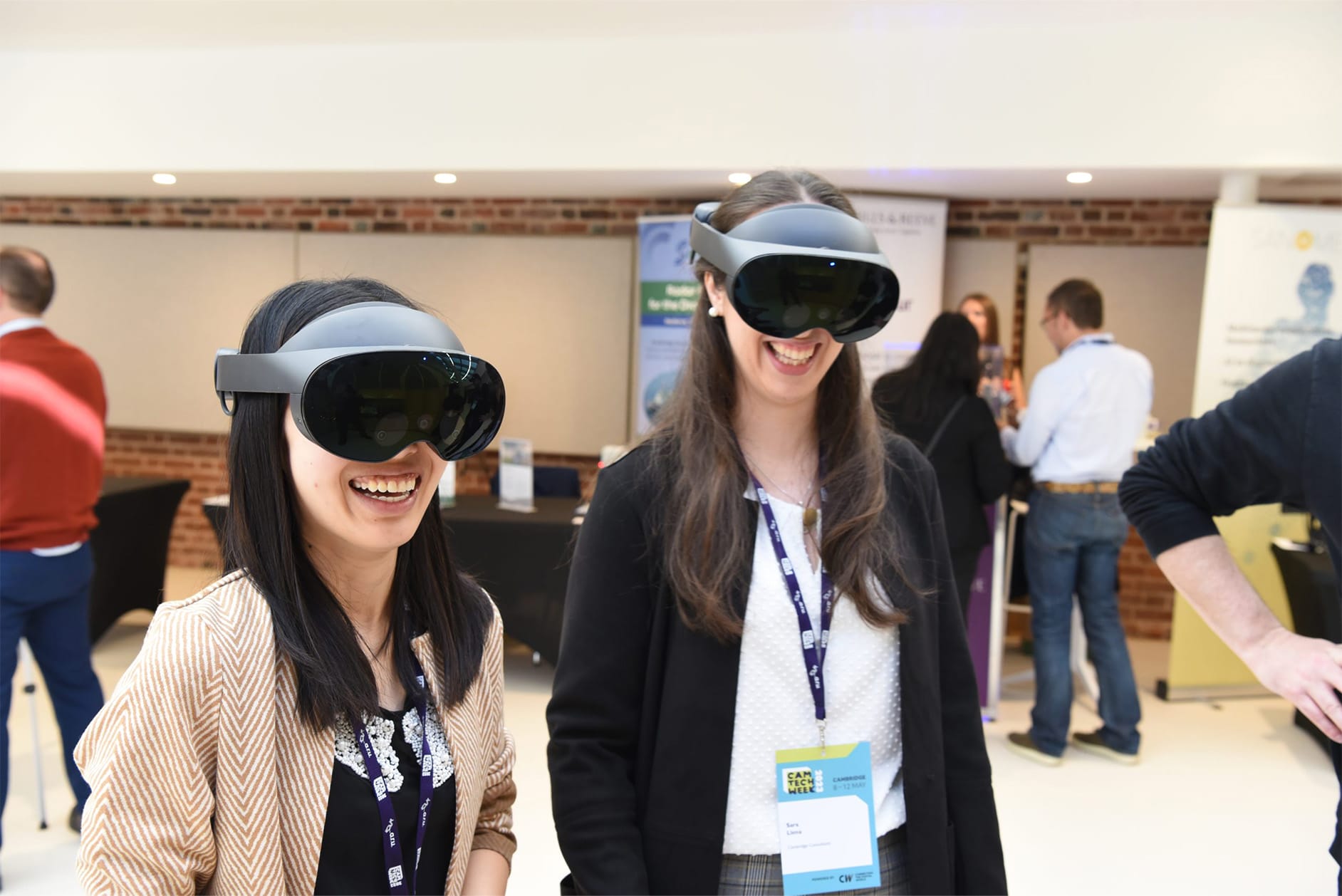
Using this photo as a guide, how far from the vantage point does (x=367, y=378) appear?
3.31ft

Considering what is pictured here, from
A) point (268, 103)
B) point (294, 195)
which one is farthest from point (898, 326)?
point (294, 195)

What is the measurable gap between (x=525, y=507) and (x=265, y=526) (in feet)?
12.9

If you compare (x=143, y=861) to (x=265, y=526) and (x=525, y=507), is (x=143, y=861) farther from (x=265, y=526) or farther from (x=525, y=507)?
(x=525, y=507)

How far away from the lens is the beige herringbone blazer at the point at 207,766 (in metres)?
0.92

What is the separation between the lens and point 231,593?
1024mm

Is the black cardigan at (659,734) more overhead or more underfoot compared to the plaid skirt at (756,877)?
more overhead

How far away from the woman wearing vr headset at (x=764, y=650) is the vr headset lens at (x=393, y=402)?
0.26 meters

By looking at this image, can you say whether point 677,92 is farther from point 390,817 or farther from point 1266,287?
point 390,817

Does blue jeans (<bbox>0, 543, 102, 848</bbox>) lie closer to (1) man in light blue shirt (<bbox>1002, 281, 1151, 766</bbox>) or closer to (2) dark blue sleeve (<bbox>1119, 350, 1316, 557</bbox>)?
(2) dark blue sleeve (<bbox>1119, 350, 1316, 557</bbox>)

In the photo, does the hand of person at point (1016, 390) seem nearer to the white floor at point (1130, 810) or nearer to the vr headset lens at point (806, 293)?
A: the white floor at point (1130, 810)

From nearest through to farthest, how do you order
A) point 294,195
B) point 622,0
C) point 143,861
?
point 143,861
point 622,0
point 294,195

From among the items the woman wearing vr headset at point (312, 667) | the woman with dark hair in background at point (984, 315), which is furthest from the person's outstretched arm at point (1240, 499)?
the woman with dark hair in background at point (984, 315)

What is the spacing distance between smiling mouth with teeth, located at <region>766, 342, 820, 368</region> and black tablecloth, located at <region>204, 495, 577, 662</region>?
11.2 ft

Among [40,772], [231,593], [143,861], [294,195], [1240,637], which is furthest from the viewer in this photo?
[294,195]
